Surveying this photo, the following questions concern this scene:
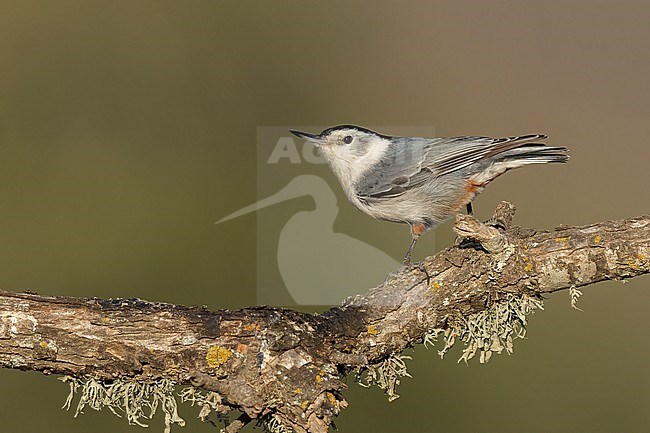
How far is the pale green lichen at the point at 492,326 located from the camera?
233 cm

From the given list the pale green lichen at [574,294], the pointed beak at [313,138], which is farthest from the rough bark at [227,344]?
the pointed beak at [313,138]

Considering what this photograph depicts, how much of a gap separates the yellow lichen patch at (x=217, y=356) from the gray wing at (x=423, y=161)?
970mm

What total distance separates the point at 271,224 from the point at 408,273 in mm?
2189

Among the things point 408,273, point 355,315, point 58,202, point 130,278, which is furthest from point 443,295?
point 58,202

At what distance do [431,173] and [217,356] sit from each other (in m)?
1.13

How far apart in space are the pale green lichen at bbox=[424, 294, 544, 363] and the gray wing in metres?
0.57

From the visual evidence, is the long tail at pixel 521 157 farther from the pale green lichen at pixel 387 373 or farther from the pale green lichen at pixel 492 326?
the pale green lichen at pixel 387 373

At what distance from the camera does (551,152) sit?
8.70 feet

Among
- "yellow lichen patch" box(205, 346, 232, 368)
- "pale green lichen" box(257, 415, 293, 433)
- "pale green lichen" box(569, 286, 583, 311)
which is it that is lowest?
"pale green lichen" box(257, 415, 293, 433)

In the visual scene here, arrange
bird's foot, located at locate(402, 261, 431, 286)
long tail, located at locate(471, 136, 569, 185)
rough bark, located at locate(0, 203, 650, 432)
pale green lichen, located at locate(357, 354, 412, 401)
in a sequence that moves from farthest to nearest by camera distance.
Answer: long tail, located at locate(471, 136, 569, 185), bird's foot, located at locate(402, 261, 431, 286), pale green lichen, located at locate(357, 354, 412, 401), rough bark, located at locate(0, 203, 650, 432)

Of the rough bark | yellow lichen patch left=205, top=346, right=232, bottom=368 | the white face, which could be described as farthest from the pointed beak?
A: yellow lichen patch left=205, top=346, right=232, bottom=368

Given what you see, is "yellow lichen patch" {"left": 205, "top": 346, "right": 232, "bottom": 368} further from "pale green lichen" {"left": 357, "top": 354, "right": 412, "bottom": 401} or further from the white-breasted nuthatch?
the white-breasted nuthatch

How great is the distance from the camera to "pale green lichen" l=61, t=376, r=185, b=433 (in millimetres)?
1980

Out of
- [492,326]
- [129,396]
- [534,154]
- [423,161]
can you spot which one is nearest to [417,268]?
[492,326]
